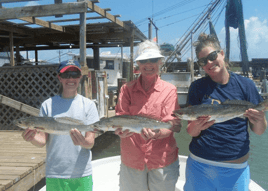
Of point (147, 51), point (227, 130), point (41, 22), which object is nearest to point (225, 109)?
point (227, 130)

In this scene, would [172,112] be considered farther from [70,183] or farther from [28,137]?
[28,137]

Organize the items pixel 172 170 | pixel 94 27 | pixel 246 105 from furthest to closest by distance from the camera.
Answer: pixel 94 27
pixel 172 170
pixel 246 105

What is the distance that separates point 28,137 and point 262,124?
2707 mm

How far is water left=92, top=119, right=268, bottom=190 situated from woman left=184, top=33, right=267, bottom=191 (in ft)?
21.4

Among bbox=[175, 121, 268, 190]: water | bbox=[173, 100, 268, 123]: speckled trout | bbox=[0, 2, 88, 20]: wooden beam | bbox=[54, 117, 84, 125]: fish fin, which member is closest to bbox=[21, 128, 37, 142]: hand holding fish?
bbox=[54, 117, 84, 125]: fish fin

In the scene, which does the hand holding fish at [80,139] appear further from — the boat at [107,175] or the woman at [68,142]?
the boat at [107,175]

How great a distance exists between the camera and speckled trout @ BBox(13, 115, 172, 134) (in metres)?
2.62

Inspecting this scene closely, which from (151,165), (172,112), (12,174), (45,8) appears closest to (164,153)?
(151,165)

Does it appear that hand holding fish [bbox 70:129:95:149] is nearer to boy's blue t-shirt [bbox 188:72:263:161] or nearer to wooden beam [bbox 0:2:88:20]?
boy's blue t-shirt [bbox 188:72:263:161]

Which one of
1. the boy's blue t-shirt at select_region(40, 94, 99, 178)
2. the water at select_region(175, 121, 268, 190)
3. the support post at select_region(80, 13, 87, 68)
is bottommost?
the water at select_region(175, 121, 268, 190)

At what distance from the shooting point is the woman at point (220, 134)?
8.25 feet

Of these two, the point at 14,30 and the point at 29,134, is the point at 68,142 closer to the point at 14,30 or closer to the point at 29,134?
the point at 29,134

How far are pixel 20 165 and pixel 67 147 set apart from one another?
9.19ft

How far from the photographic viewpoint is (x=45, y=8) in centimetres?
780
